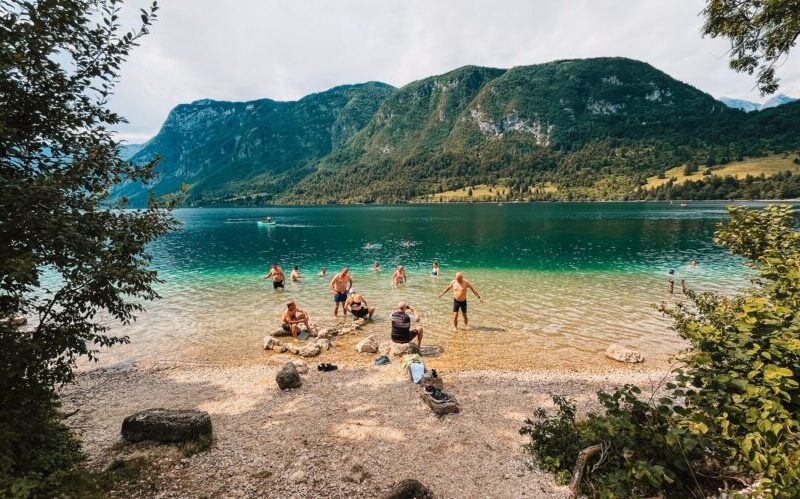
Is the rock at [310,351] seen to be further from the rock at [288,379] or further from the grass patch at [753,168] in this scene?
the grass patch at [753,168]

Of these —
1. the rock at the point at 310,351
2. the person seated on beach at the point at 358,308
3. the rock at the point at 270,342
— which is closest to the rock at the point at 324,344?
the rock at the point at 310,351

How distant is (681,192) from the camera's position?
180 m

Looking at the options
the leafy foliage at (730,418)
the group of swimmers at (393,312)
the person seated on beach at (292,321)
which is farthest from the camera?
the person seated on beach at (292,321)

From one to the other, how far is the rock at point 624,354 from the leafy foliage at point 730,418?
970cm

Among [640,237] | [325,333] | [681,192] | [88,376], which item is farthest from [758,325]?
[681,192]

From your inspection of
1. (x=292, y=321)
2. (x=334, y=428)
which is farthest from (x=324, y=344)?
(x=334, y=428)

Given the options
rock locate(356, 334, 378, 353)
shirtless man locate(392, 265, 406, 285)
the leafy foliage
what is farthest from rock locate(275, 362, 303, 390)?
shirtless man locate(392, 265, 406, 285)

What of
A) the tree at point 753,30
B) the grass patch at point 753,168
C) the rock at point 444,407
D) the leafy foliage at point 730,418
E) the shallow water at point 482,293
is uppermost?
the grass patch at point 753,168

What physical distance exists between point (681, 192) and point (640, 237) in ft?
511

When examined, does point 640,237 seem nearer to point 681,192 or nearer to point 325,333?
point 325,333

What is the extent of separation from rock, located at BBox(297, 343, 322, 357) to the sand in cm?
126

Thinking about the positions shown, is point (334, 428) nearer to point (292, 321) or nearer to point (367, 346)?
point (367, 346)

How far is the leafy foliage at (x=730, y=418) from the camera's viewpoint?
4.83 metres

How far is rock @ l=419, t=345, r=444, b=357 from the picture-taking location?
54.3 ft
